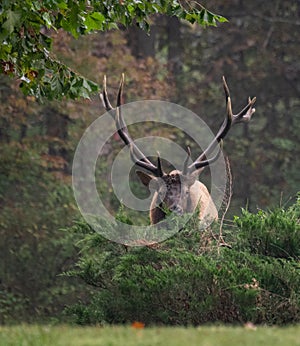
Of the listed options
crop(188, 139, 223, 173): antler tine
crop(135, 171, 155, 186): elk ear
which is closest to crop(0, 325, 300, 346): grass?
crop(135, 171, 155, 186): elk ear

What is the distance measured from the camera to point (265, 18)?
26781 millimetres

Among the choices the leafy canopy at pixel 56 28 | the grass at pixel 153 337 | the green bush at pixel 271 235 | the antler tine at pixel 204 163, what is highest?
the leafy canopy at pixel 56 28

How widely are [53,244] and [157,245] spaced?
10575 mm

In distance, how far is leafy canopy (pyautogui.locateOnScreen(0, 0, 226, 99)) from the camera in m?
8.84

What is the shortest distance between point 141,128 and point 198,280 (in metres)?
12.6

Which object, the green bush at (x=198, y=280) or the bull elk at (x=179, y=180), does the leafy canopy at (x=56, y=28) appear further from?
the bull elk at (x=179, y=180)

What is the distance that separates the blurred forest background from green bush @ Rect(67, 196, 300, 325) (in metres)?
9.69

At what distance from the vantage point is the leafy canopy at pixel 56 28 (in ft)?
29.0

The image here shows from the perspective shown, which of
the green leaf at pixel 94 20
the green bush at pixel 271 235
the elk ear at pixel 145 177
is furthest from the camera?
the elk ear at pixel 145 177

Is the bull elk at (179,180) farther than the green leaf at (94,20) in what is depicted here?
Yes

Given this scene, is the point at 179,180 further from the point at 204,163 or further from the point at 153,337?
the point at 153,337

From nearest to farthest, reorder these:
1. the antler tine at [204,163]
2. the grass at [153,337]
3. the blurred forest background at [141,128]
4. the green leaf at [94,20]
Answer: the grass at [153,337]
the green leaf at [94,20]
the antler tine at [204,163]
the blurred forest background at [141,128]

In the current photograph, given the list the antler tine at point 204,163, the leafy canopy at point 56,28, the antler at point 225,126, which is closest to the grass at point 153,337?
the leafy canopy at point 56,28

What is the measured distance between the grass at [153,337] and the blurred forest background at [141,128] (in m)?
12.8
